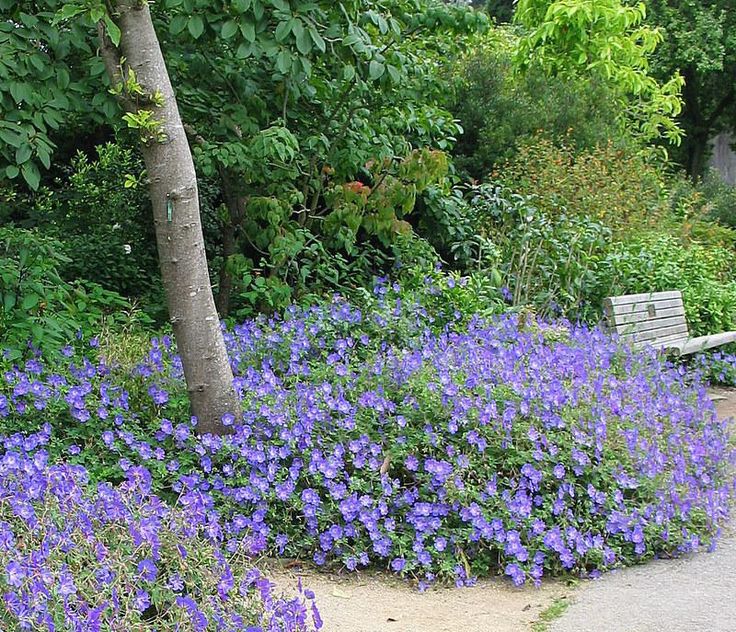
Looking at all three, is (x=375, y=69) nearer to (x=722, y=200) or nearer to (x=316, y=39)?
(x=316, y=39)

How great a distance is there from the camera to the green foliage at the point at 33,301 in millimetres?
4605

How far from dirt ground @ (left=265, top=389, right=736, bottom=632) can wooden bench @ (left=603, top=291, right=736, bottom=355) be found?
303 cm

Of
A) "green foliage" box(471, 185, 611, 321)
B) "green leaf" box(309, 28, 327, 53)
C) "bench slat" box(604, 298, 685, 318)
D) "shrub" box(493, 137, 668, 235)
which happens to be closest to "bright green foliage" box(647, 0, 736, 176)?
"shrub" box(493, 137, 668, 235)

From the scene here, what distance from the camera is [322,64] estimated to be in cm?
619

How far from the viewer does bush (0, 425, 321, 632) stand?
2271 millimetres

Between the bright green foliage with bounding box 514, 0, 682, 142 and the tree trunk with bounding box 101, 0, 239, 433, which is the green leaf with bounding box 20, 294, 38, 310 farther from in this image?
the bright green foliage with bounding box 514, 0, 682, 142

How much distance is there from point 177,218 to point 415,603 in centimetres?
173

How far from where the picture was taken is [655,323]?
7.11 meters

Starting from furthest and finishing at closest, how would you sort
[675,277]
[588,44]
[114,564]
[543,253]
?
1. [588,44]
2. [675,277]
3. [543,253]
4. [114,564]

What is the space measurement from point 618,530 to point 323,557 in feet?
3.72

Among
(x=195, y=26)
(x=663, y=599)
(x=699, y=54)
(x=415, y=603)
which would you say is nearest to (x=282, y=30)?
(x=195, y=26)

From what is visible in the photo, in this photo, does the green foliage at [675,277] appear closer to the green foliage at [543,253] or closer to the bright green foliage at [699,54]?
the green foliage at [543,253]

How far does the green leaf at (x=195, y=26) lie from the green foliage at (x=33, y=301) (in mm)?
1368

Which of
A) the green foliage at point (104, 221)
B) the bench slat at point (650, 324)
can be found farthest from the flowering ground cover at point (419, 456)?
the green foliage at point (104, 221)
